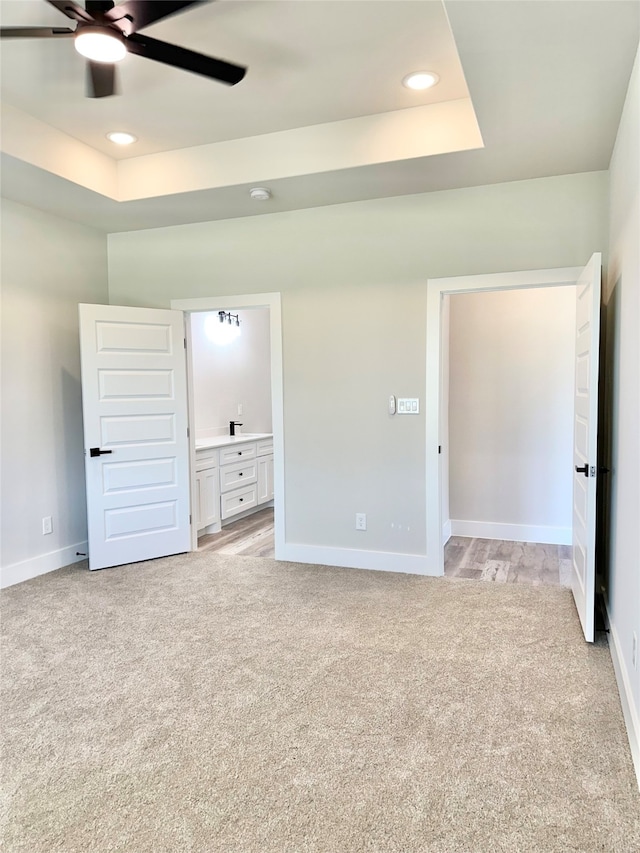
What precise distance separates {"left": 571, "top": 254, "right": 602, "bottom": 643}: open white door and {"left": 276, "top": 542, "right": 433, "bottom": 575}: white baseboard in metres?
1.11

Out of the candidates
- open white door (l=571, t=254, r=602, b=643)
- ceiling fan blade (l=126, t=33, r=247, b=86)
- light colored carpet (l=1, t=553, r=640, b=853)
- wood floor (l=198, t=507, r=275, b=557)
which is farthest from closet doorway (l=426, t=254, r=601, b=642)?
ceiling fan blade (l=126, t=33, r=247, b=86)

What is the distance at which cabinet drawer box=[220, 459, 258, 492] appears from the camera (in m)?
5.35

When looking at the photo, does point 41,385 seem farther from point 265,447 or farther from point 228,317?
point 228,317

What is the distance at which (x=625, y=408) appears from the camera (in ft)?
7.60

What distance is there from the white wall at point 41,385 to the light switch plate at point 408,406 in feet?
8.50

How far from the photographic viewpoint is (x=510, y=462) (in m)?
4.87

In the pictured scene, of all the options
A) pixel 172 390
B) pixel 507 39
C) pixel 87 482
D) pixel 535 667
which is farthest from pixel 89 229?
pixel 535 667

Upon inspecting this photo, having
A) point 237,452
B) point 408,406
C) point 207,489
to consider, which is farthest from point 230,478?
point 408,406

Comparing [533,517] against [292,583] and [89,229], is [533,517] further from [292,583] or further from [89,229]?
[89,229]

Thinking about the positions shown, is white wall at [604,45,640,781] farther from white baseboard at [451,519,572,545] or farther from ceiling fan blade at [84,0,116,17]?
ceiling fan blade at [84,0,116,17]

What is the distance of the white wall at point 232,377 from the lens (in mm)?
6121

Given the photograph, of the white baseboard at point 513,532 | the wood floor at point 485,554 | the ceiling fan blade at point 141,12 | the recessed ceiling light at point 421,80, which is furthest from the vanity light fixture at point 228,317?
the ceiling fan blade at point 141,12

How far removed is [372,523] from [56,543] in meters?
2.44

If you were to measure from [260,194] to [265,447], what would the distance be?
3135 mm
